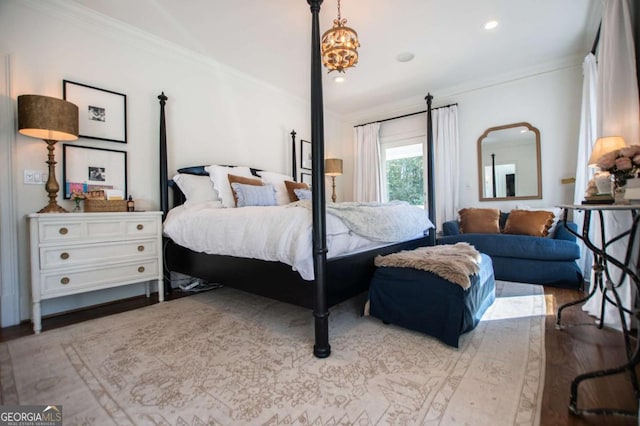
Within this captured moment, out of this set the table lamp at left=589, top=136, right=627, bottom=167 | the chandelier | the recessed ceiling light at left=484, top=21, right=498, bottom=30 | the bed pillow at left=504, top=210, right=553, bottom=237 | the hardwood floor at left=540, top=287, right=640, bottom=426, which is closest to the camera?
the hardwood floor at left=540, top=287, right=640, bottom=426

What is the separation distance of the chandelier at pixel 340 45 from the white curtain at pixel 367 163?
2914 mm

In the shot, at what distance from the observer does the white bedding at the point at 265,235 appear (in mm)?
1718

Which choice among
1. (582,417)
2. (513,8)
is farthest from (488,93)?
(582,417)

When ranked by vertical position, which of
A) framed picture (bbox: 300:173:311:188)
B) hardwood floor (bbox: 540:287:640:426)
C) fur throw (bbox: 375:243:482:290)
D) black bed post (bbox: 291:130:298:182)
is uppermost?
black bed post (bbox: 291:130:298:182)

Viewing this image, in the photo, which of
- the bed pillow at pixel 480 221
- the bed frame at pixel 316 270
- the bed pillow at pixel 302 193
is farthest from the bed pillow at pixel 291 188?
the bed pillow at pixel 480 221

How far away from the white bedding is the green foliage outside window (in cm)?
258

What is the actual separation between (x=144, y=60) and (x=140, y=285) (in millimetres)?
2355

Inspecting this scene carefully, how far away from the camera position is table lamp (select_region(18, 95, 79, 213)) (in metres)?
2.06

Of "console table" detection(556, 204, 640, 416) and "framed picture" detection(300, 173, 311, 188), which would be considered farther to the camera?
"framed picture" detection(300, 173, 311, 188)

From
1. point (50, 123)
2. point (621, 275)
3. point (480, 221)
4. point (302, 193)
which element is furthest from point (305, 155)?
point (621, 275)

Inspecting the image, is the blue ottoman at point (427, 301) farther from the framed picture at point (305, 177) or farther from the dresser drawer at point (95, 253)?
the framed picture at point (305, 177)

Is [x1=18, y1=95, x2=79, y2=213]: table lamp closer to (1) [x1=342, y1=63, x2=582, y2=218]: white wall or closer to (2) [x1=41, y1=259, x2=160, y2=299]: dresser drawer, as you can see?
(2) [x1=41, y1=259, x2=160, y2=299]: dresser drawer

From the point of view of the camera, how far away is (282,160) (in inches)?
178

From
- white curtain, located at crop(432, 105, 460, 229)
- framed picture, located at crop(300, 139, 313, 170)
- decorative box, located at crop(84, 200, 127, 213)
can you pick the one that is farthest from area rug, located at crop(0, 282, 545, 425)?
framed picture, located at crop(300, 139, 313, 170)
